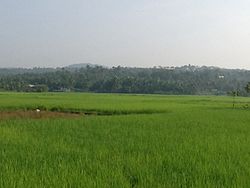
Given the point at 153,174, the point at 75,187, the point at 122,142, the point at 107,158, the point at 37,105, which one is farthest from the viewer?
the point at 37,105

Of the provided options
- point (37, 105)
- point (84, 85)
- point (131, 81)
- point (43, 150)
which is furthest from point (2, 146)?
point (84, 85)

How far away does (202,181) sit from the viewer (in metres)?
5.78

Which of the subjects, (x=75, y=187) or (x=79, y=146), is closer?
(x=75, y=187)

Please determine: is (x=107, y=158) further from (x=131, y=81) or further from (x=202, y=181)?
(x=131, y=81)

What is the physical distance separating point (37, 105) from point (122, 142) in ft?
70.1

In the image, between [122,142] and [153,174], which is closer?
[153,174]

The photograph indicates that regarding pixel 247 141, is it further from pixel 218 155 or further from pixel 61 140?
pixel 61 140

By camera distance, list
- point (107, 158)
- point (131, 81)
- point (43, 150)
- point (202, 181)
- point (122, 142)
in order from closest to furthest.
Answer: point (202, 181), point (107, 158), point (43, 150), point (122, 142), point (131, 81)

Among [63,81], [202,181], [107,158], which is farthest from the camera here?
[63,81]

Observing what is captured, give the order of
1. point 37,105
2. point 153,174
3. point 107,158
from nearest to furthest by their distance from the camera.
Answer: point 153,174 < point 107,158 < point 37,105

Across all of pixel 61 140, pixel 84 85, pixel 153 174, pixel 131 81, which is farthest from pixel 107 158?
pixel 84 85

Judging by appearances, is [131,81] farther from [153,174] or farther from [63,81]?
[153,174]

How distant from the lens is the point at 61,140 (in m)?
10.4

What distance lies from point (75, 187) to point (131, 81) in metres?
78.3
